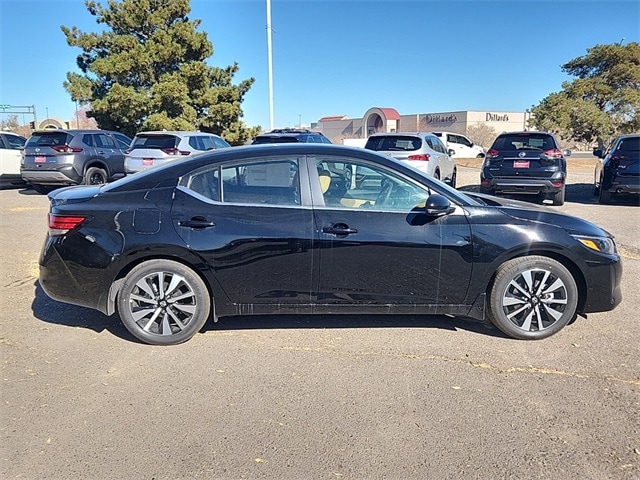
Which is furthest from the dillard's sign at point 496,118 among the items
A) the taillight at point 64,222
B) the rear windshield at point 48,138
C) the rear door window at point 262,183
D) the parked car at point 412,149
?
the taillight at point 64,222

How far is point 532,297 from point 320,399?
201cm

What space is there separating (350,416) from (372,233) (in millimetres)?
1452

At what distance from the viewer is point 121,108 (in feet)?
84.8

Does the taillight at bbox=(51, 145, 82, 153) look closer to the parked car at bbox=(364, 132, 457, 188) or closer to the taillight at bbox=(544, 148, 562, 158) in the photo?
the parked car at bbox=(364, 132, 457, 188)

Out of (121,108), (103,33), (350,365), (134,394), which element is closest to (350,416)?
(350,365)

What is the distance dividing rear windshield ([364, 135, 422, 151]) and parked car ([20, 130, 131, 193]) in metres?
7.32

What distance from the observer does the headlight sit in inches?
159

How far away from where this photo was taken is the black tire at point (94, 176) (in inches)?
517

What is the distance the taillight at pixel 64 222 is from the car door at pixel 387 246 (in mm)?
1894

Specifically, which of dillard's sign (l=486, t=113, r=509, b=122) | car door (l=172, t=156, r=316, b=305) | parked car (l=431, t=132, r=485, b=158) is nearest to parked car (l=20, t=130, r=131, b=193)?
car door (l=172, t=156, r=316, b=305)

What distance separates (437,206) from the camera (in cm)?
383

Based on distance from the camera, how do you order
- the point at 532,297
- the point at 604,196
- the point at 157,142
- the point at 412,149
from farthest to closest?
the point at 157,142
the point at 412,149
the point at 604,196
the point at 532,297

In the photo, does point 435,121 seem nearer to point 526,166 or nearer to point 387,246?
point 526,166

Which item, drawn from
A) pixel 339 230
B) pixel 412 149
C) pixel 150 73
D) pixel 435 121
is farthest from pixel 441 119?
pixel 339 230
